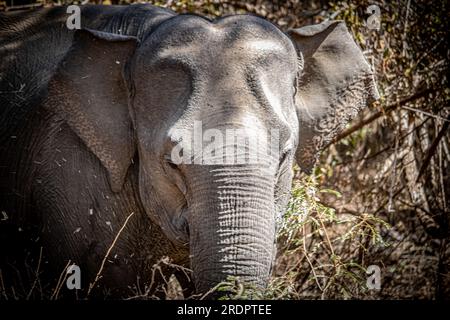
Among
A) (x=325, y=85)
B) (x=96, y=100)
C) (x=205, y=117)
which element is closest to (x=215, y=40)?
(x=205, y=117)

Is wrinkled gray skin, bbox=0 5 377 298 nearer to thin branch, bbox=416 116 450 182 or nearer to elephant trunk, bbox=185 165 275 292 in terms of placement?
elephant trunk, bbox=185 165 275 292

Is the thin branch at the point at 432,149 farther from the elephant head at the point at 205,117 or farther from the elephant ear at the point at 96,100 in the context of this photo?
the elephant ear at the point at 96,100

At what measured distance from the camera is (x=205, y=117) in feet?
12.6

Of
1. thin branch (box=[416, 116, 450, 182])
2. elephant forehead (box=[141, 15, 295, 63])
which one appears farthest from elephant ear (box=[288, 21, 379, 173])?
thin branch (box=[416, 116, 450, 182])

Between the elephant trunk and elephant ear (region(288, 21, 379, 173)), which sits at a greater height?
elephant ear (region(288, 21, 379, 173))

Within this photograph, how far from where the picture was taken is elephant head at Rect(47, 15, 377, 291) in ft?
12.0

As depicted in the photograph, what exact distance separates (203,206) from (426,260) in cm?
251

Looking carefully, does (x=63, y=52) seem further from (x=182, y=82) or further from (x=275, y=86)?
(x=275, y=86)

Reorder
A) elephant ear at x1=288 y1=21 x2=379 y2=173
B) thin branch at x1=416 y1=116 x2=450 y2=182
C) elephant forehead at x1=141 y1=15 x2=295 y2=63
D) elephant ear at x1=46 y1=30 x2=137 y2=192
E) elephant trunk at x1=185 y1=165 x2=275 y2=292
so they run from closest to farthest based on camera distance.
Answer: elephant trunk at x1=185 y1=165 x2=275 y2=292 < elephant forehead at x1=141 y1=15 x2=295 y2=63 < elephant ear at x1=46 y1=30 x2=137 y2=192 < elephant ear at x1=288 y1=21 x2=379 y2=173 < thin branch at x1=416 y1=116 x2=450 y2=182

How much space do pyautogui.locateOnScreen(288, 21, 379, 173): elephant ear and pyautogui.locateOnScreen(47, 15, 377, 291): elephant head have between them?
0.04 ft

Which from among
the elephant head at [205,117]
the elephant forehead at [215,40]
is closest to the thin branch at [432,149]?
the elephant head at [205,117]

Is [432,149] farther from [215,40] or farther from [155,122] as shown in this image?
[155,122]

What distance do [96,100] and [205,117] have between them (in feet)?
2.41

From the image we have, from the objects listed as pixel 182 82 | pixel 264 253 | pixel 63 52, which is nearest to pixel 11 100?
pixel 63 52
